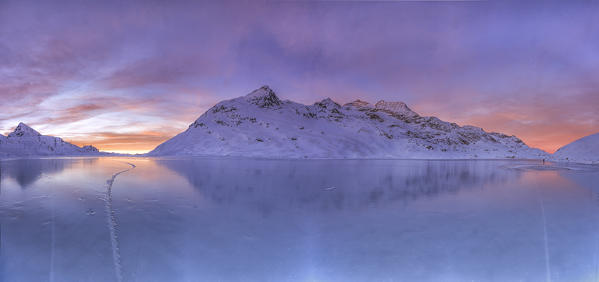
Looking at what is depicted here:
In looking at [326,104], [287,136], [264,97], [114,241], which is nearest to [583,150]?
[114,241]

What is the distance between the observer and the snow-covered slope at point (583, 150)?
5272 centimetres

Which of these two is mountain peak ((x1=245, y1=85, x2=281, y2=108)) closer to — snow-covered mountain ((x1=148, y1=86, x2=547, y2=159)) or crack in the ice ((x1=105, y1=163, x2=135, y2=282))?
snow-covered mountain ((x1=148, y1=86, x2=547, y2=159))

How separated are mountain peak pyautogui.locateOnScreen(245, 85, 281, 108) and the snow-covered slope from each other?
368 ft

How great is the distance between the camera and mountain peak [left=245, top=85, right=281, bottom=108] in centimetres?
13762

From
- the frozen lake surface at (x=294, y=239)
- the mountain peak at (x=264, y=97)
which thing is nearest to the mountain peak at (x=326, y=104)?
the mountain peak at (x=264, y=97)

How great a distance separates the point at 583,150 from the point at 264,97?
120 m

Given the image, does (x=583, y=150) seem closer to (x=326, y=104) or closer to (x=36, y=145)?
(x=326, y=104)

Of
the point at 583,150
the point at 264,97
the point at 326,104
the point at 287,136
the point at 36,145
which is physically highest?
the point at 326,104

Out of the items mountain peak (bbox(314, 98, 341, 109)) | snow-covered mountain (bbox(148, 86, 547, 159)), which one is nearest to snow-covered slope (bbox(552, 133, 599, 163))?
snow-covered mountain (bbox(148, 86, 547, 159))

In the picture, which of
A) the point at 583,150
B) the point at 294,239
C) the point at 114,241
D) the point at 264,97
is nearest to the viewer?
the point at 114,241

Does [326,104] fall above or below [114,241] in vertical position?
above

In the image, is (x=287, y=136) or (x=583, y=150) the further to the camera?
(x=287, y=136)

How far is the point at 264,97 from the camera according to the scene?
141 meters

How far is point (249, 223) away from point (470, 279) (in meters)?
6.37
